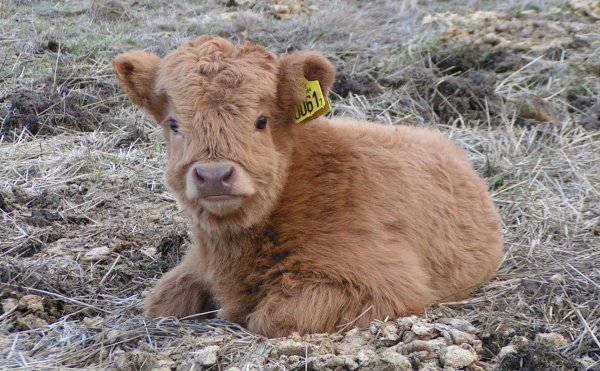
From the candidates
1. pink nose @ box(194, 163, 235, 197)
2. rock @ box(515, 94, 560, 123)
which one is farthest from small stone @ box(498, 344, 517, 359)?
rock @ box(515, 94, 560, 123)

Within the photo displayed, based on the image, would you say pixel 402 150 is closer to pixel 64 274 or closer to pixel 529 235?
pixel 529 235

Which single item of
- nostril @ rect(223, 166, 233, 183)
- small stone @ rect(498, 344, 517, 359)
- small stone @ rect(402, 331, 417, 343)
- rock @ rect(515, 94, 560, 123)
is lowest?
rock @ rect(515, 94, 560, 123)

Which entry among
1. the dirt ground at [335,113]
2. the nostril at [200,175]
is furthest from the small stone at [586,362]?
the nostril at [200,175]

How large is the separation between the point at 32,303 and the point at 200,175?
142 centimetres

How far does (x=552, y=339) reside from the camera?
386 cm

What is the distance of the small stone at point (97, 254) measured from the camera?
17.5 ft

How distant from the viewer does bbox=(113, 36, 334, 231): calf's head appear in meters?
3.89

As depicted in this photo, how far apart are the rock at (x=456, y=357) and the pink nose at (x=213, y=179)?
4.02 ft

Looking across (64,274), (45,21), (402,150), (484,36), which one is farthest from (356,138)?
(45,21)

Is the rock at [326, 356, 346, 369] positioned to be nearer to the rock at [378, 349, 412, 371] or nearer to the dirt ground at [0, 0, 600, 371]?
the dirt ground at [0, 0, 600, 371]

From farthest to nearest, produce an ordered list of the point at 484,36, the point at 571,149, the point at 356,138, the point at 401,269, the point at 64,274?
1. the point at 484,36
2. the point at 571,149
3. the point at 64,274
4. the point at 356,138
5. the point at 401,269

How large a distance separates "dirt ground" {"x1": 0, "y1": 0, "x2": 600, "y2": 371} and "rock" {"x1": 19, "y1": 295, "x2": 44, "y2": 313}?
1cm

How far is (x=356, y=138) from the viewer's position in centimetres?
473

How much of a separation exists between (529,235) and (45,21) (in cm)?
820
